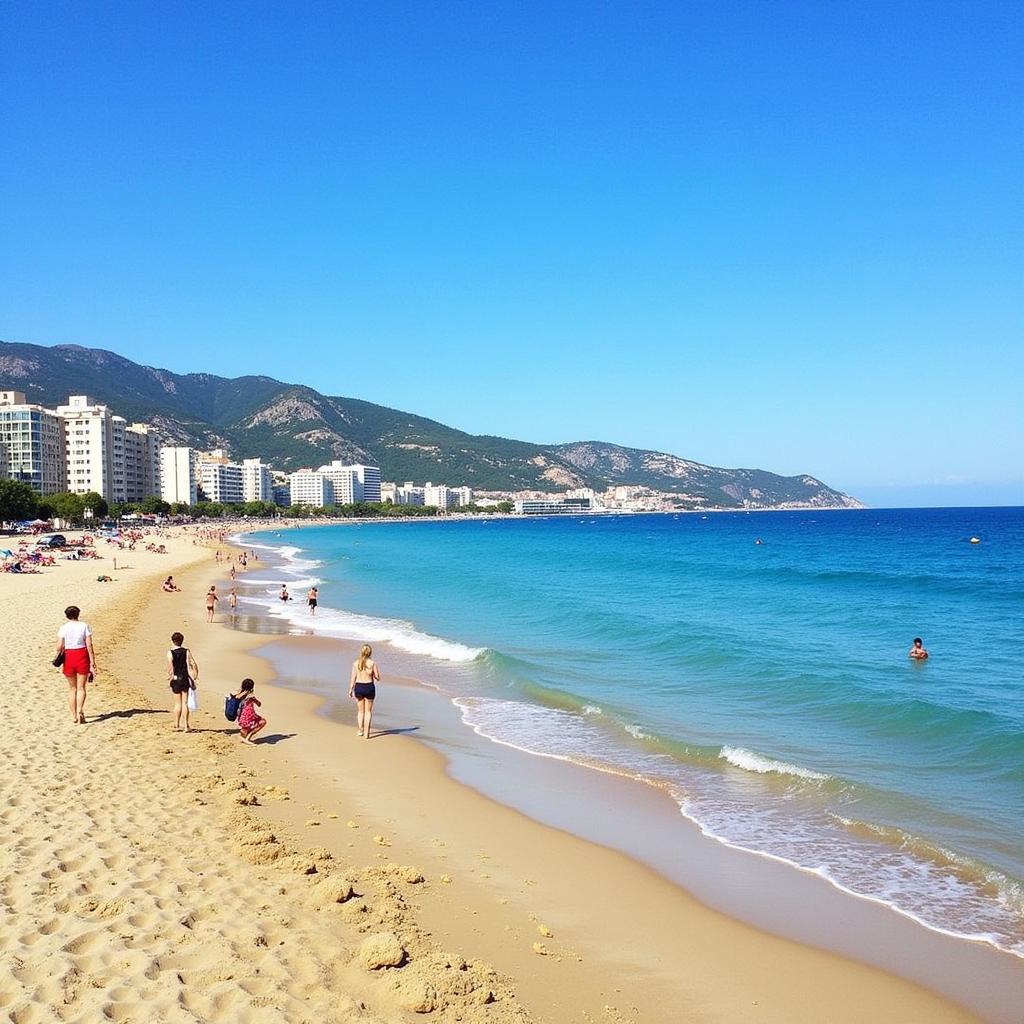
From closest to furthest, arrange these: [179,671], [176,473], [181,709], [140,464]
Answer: [179,671] < [181,709] < [140,464] < [176,473]

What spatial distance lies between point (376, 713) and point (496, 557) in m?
55.8

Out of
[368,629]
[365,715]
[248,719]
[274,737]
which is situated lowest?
[368,629]

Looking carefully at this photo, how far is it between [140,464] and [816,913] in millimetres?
178131

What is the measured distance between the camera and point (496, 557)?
70.9m

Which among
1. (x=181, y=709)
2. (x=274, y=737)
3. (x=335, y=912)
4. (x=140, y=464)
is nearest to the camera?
(x=335, y=912)

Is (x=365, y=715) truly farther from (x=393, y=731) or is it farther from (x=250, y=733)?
(x=250, y=733)

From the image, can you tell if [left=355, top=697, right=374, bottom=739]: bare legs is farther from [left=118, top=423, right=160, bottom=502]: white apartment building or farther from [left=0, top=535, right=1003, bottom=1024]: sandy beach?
[left=118, top=423, right=160, bottom=502]: white apartment building

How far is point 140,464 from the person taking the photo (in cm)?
16675

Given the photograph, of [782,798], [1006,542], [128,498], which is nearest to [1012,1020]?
[782,798]

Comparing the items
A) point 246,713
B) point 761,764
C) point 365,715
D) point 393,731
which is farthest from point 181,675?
point 761,764

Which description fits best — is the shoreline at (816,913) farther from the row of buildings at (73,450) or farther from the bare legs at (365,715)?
the row of buildings at (73,450)

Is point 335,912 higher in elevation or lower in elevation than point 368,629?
higher

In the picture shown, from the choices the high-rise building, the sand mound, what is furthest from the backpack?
the high-rise building

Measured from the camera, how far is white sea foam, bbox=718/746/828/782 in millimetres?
10977
